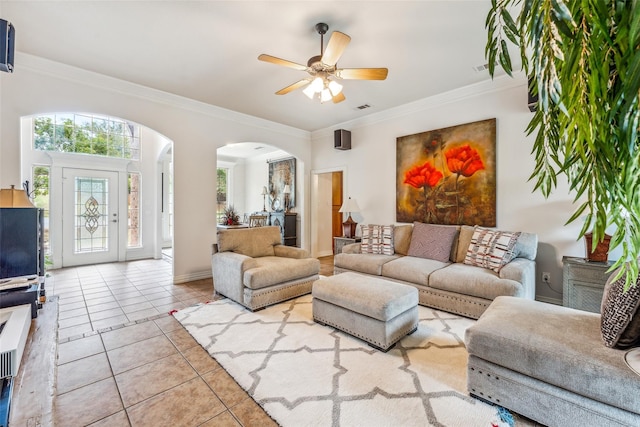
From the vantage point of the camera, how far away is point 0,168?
2861 mm

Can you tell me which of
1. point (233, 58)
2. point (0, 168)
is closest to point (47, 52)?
point (0, 168)

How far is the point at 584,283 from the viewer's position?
8.82ft

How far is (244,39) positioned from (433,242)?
10.5 ft

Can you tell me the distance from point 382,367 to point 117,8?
3.53m

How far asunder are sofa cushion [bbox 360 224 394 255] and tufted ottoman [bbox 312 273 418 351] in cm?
136

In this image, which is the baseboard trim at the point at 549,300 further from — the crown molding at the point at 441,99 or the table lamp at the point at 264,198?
the table lamp at the point at 264,198

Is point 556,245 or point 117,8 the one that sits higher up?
point 117,8

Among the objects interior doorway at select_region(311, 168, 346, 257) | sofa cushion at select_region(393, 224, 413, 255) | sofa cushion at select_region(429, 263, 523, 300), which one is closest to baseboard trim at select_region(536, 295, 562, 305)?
sofa cushion at select_region(429, 263, 523, 300)

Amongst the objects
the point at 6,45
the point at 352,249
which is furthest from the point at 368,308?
the point at 6,45

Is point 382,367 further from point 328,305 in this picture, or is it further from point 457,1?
point 457,1

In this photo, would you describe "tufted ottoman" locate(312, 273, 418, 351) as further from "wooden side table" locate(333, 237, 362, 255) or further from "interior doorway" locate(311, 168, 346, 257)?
"interior doorway" locate(311, 168, 346, 257)

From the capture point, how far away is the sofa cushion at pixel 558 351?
4.07ft

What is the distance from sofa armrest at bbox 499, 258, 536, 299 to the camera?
104 inches

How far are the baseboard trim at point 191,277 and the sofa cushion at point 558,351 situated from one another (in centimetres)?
393
